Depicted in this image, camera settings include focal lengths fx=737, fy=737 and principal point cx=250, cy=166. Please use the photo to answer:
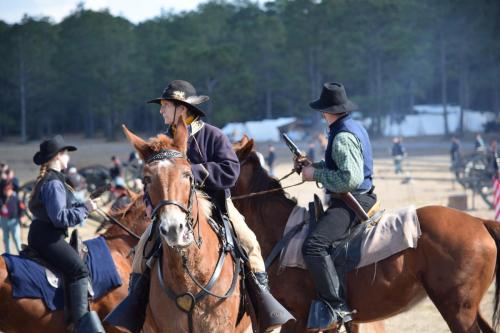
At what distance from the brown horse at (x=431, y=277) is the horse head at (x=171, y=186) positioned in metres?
1.65

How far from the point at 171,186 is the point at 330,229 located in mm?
2261

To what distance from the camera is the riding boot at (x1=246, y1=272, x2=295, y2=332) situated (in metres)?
5.16

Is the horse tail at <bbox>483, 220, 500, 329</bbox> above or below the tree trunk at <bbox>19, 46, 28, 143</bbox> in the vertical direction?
below

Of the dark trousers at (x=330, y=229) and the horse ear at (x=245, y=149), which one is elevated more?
the horse ear at (x=245, y=149)

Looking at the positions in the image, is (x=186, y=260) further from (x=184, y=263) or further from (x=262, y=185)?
(x=262, y=185)

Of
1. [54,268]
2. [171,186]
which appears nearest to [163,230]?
[171,186]

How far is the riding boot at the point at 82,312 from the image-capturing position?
6000 mm

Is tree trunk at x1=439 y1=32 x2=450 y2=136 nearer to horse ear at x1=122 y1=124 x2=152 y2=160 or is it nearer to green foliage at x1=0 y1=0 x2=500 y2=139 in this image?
green foliage at x1=0 y1=0 x2=500 y2=139

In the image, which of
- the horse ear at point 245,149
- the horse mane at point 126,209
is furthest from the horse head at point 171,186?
the horse mane at point 126,209

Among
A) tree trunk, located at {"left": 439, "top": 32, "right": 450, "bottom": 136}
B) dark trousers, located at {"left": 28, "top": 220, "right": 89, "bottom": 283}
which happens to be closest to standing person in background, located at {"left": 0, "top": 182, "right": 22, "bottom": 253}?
dark trousers, located at {"left": 28, "top": 220, "right": 89, "bottom": 283}

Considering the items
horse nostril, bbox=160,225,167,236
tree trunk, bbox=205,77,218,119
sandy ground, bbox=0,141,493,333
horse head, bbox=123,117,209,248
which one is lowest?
sandy ground, bbox=0,141,493,333

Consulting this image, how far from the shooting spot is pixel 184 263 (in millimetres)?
4660

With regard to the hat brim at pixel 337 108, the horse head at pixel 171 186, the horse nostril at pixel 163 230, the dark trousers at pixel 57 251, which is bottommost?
the dark trousers at pixel 57 251

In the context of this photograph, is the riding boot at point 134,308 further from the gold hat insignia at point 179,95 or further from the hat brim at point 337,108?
the hat brim at point 337,108
